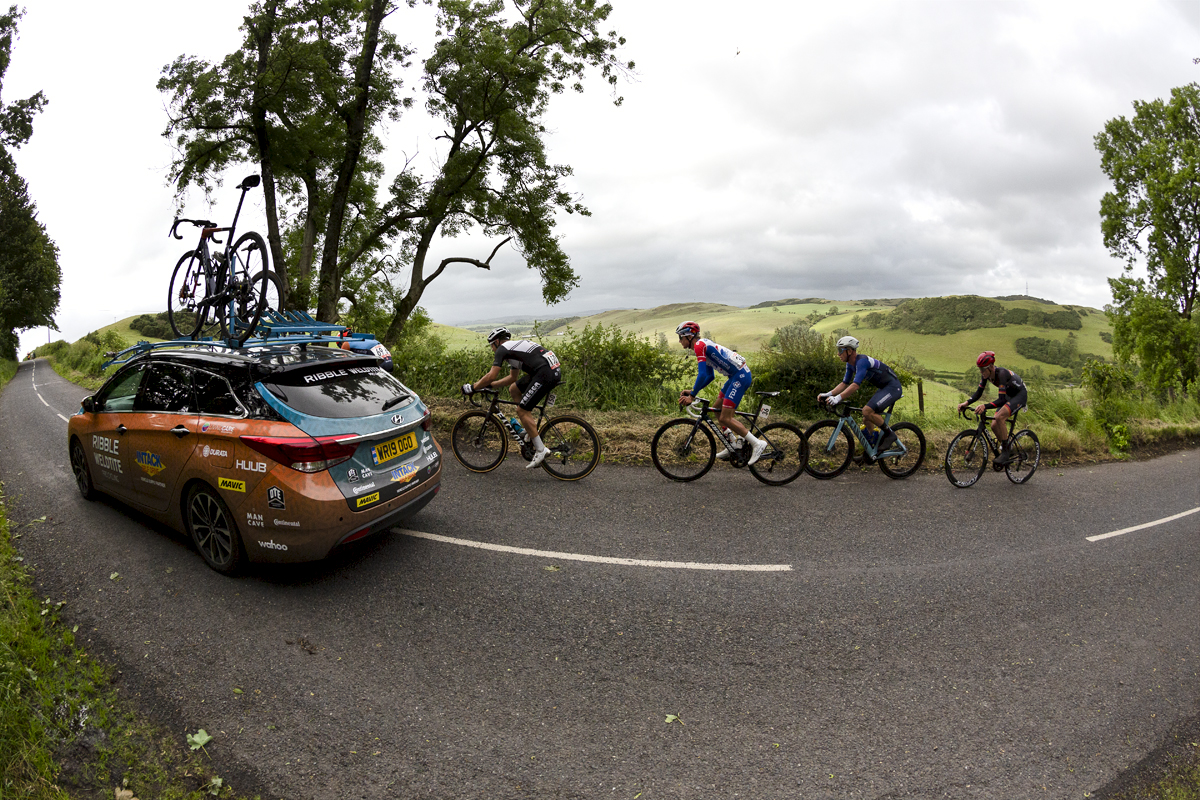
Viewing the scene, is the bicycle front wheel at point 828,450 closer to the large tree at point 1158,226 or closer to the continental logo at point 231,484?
the continental logo at point 231,484

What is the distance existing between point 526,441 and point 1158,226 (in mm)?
37273

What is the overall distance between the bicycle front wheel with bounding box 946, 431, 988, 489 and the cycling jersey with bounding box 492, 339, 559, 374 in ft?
19.6

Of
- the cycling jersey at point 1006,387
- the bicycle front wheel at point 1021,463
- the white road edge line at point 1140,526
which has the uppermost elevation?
the cycling jersey at point 1006,387

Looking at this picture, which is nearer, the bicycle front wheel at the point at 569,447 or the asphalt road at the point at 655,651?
the asphalt road at the point at 655,651

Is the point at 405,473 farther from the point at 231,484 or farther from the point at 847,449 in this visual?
the point at 847,449

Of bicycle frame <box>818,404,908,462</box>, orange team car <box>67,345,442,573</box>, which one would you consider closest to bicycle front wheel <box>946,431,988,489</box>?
bicycle frame <box>818,404,908,462</box>

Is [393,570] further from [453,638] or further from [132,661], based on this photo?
[132,661]

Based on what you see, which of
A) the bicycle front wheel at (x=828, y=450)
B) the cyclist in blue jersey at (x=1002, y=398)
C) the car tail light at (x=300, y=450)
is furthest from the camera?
the cyclist in blue jersey at (x=1002, y=398)

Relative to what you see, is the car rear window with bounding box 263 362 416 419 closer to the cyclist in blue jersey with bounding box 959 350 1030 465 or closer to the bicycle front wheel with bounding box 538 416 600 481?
the bicycle front wheel with bounding box 538 416 600 481

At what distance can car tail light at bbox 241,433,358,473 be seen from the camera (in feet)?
13.5

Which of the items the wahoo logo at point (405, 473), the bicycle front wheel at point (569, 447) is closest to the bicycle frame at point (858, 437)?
the bicycle front wheel at point (569, 447)

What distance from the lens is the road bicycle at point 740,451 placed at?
7.59 m

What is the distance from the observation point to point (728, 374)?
24.7ft

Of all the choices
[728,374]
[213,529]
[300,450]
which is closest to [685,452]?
[728,374]
